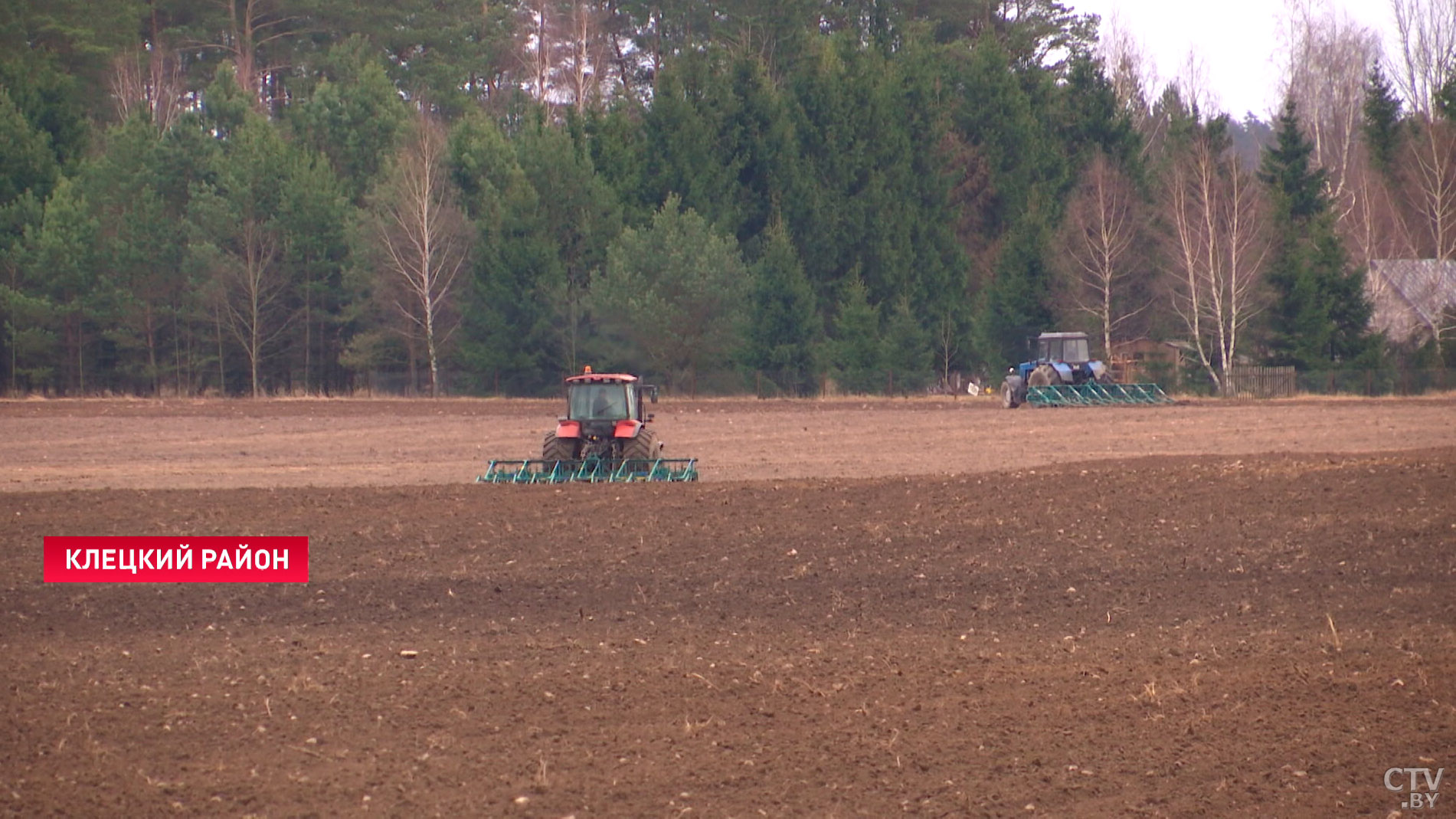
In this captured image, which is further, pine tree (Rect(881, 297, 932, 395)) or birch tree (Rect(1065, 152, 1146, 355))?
birch tree (Rect(1065, 152, 1146, 355))

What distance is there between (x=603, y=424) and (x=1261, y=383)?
33.5 metres

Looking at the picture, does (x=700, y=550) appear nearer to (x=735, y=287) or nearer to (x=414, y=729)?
(x=414, y=729)

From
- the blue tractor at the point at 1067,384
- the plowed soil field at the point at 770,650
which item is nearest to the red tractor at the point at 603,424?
the plowed soil field at the point at 770,650

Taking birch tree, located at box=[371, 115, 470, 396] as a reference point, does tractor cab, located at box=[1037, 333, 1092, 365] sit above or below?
below

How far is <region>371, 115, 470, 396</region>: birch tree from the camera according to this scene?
49781 millimetres

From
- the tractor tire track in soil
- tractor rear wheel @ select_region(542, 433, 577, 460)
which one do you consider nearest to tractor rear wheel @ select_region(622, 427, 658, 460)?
tractor rear wheel @ select_region(542, 433, 577, 460)

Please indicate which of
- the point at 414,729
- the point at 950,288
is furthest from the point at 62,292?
the point at 414,729

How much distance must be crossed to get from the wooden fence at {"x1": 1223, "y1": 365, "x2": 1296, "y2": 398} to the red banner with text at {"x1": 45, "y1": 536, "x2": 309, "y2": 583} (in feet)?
134

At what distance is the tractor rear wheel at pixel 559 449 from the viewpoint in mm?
21531

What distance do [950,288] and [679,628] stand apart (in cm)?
4608

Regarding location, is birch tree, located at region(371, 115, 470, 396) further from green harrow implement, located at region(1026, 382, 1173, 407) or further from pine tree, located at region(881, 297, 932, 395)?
green harrow implement, located at region(1026, 382, 1173, 407)

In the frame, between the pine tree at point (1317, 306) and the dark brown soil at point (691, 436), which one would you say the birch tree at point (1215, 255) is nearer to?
the pine tree at point (1317, 306)

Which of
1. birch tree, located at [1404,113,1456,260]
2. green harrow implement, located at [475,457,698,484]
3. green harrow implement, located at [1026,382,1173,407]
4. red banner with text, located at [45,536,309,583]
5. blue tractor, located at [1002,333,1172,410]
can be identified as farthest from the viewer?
birch tree, located at [1404,113,1456,260]
